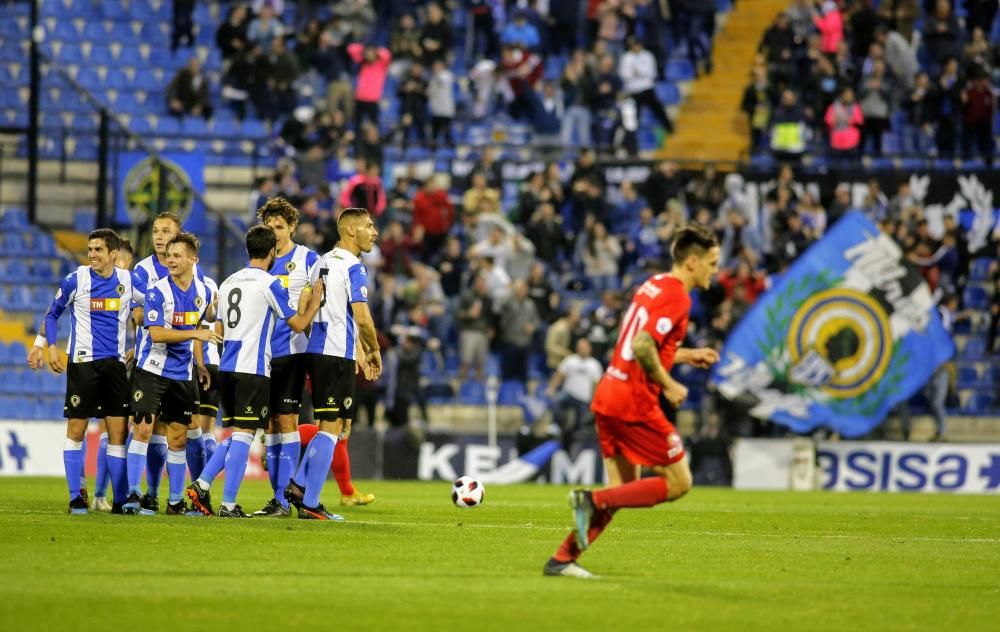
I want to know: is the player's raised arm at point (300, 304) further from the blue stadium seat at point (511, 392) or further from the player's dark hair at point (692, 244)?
the blue stadium seat at point (511, 392)

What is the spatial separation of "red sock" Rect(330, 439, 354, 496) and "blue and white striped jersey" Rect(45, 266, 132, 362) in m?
2.21

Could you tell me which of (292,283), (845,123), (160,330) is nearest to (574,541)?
(160,330)

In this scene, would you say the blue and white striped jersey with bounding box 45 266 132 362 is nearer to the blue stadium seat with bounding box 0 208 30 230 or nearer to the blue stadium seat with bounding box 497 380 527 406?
the blue stadium seat with bounding box 0 208 30 230

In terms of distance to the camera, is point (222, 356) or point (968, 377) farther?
point (968, 377)

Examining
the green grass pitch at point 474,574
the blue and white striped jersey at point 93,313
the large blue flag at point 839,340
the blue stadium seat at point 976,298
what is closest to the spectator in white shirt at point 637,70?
the large blue flag at point 839,340

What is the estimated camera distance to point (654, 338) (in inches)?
379

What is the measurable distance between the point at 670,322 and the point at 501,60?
2202cm

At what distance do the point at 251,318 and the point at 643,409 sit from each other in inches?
186

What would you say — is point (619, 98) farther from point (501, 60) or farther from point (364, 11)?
point (364, 11)

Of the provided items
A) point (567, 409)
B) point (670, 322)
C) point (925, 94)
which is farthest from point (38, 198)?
point (670, 322)

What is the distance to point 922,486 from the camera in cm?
2522

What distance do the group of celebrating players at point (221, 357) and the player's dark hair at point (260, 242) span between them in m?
0.01

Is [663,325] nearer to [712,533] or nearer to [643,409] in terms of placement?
[643,409]

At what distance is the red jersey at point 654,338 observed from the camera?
9.62m
